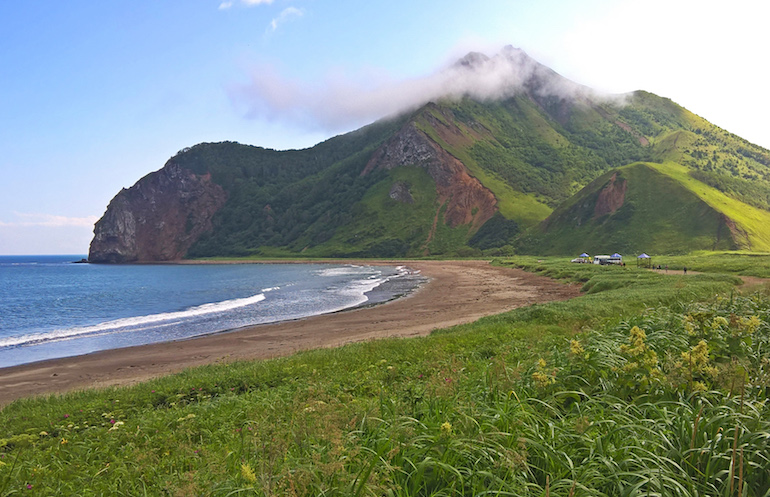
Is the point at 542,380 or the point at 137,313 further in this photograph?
the point at 137,313

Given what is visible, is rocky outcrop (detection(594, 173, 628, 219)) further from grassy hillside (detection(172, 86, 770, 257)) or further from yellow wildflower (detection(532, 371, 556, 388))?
yellow wildflower (detection(532, 371, 556, 388))

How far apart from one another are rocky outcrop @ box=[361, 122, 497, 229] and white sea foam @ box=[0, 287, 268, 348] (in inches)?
4804

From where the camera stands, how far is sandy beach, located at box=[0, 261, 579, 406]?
18.3m

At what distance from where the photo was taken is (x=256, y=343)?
2428cm

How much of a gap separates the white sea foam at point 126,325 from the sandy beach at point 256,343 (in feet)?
29.6

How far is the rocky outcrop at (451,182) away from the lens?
158m

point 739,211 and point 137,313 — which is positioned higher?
point 739,211

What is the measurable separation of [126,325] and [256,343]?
16.6 metres

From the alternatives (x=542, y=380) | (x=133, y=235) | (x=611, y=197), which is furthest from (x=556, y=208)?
(x=133, y=235)

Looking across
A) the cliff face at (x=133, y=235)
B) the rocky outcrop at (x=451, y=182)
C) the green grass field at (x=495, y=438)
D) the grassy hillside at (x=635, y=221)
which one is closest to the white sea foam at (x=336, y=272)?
the grassy hillside at (x=635, y=221)

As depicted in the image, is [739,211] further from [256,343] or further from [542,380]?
[542,380]

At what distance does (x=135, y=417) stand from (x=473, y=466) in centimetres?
834

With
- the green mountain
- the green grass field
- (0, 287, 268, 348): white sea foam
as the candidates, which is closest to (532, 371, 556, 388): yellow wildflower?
the green grass field

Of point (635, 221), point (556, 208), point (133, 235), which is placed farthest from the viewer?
point (133, 235)
